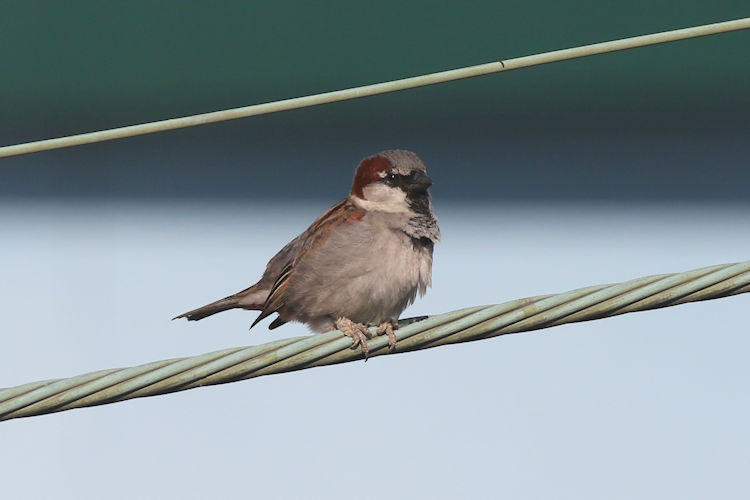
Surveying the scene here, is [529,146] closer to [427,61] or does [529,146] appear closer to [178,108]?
[427,61]

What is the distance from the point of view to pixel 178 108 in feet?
19.6

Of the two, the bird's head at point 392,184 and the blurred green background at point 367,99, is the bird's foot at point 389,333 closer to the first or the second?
the bird's head at point 392,184

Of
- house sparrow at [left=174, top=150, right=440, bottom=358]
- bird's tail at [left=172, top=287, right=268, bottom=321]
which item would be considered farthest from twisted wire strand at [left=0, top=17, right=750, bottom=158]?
bird's tail at [left=172, top=287, right=268, bottom=321]

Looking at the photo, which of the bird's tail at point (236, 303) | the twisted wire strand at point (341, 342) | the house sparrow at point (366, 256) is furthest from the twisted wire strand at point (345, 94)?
the bird's tail at point (236, 303)

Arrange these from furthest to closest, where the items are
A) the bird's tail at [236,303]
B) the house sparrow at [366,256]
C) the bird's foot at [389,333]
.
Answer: the bird's tail at [236,303]
the house sparrow at [366,256]
the bird's foot at [389,333]

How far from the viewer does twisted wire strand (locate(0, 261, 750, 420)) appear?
2713 mm

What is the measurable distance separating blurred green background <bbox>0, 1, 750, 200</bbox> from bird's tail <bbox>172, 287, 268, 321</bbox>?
5.26ft

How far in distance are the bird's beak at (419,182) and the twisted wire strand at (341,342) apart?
1.14m

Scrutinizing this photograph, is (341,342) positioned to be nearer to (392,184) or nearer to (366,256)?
(366,256)

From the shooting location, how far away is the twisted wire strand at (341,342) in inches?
107

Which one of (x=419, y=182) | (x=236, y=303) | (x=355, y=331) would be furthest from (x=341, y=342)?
(x=236, y=303)

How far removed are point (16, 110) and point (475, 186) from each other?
2091 millimetres

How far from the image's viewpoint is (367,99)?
597 centimetres

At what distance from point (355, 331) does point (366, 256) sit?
1.69 ft
